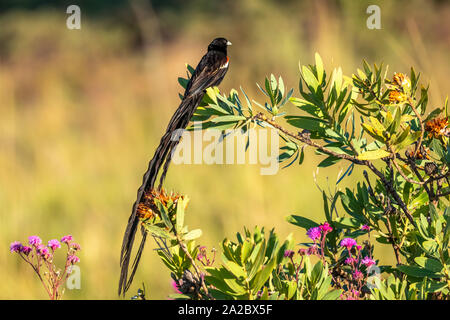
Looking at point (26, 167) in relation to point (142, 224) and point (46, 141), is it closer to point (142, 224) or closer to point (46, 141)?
point (46, 141)

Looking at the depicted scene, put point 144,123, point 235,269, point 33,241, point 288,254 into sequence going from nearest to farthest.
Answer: point 235,269
point 288,254
point 33,241
point 144,123

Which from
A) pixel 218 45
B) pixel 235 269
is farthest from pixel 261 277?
pixel 218 45

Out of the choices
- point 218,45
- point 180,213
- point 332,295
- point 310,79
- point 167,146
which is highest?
point 218,45

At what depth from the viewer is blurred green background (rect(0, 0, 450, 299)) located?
286cm

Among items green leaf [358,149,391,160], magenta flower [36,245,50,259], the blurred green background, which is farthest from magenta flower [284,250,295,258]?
the blurred green background

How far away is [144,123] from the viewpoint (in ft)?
15.3

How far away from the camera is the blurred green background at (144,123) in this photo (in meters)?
2.86

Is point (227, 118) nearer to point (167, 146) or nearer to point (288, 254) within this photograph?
point (167, 146)

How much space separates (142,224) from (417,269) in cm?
41

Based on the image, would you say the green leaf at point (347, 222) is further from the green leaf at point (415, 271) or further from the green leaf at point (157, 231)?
the green leaf at point (157, 231)

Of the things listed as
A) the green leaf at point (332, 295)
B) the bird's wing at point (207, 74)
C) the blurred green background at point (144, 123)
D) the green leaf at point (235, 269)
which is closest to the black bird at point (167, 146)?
the bird's wing at point (207, 74)

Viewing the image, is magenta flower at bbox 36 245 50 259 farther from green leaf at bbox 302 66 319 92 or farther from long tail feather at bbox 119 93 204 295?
green leaf at bbox 302 66 319 92

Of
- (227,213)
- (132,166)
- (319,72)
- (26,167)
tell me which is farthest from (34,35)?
(319,72)

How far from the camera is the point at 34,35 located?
10.8 meters
